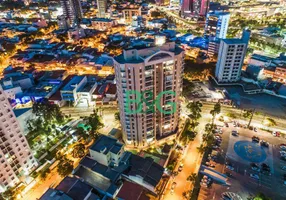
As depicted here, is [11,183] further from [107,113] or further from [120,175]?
[107,113]

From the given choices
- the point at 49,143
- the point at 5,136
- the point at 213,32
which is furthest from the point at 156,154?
the point at 213,32

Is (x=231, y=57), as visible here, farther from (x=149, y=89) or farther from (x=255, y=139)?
(x=149, y=89)

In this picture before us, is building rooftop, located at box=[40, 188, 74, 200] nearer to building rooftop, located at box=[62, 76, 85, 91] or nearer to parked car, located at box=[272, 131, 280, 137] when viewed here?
building rooftop, located at box=[62, 76, 85, 91]

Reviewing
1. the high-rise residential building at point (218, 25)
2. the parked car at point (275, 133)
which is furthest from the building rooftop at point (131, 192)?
the high-rise residential building at point (218, 25)

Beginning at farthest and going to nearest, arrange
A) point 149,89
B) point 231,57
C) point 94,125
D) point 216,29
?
point 216,29, point 231,57, point 94,125, point 149,89

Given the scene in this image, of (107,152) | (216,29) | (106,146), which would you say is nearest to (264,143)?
(107,152)

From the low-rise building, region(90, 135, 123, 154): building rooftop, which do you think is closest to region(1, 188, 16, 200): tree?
region(90, 135, 123, 154): building rooftop
